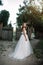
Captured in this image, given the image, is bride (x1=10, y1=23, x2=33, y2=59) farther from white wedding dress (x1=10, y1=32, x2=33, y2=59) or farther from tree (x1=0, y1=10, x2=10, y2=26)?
tree (x1=0, y1=10, x2=10, y2=26)

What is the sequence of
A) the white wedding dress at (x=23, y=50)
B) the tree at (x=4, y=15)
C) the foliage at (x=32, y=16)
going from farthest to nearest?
the tree at (x=4, y=15)
the foliage at (x=32, y=16)
the white wedding dress at (x=23, y=50)

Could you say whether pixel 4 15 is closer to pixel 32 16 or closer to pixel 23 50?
pixel 32 16

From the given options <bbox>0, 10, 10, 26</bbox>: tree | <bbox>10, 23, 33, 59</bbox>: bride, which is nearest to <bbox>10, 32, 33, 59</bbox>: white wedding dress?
<bbox>10, 23, 33, 59</bbox>: bride

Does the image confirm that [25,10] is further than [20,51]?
Yes

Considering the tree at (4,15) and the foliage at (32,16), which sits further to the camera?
the tree at (4,15)

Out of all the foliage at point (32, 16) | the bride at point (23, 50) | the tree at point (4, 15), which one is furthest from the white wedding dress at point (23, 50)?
the tree at point (4, 15)

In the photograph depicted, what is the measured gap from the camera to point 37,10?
47.3 feet

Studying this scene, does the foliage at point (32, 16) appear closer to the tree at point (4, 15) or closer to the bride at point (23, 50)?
the tree at point (4, 15)

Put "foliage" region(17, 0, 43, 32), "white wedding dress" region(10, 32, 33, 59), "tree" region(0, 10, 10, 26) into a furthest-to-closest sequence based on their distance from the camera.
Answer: "tree" region(0, 10, 10, 26) < "foliage" region(17, 0, 43, 32) < "white wedding dress" region(10, 32, 33, 59)

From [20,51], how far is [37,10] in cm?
588

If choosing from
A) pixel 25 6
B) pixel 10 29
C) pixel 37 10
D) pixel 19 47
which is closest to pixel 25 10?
pixel 25 6

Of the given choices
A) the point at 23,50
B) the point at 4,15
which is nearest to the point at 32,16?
the point at 4,15

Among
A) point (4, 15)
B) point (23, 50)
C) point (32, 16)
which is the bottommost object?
point (23, 50)

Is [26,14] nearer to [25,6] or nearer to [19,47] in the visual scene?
[25,6]
